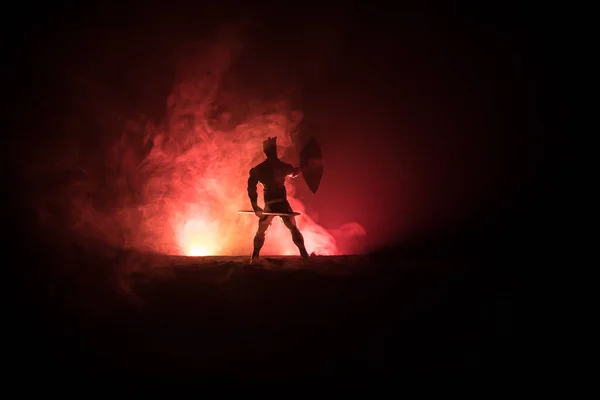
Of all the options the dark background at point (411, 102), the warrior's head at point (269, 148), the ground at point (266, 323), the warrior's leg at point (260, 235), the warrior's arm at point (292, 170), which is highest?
the dark background at point (411, 102)

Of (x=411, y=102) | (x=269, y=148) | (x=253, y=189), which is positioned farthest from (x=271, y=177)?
(x=411, y=102)

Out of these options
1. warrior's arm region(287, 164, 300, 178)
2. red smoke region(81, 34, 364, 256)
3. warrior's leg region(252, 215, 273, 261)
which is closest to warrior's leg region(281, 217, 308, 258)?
warrior's leg region(252, 215, 273, 261)

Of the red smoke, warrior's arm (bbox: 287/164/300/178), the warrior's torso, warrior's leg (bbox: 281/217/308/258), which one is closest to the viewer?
warrior's leg (bbox: 281/217/308/258)

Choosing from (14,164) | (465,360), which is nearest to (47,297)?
(465,360)

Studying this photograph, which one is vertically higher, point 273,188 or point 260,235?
point 273,188

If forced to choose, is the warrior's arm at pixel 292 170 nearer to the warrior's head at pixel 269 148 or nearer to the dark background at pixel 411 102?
the warrior's head at pixel 269 148

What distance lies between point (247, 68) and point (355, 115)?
2412mm

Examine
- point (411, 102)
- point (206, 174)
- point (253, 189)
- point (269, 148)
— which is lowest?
point (253, 189)

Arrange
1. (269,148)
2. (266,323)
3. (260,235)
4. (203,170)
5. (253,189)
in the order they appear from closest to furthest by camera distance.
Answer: (266,323), (260,235), (253,189), (269,148), (203,170)

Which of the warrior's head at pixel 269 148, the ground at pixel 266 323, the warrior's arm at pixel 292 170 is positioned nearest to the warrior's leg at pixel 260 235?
the warrior's arm at pixel 292 170

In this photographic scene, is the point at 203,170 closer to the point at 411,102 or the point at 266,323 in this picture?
the point at 411,102

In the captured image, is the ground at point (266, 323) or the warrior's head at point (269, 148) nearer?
the ground at point (266, 323)

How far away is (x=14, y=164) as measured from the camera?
8203 millimetres

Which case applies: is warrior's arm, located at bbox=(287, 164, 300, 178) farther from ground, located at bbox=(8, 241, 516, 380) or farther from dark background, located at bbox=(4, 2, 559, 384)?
ground, located at bbox=(8, 241, 516, 380)
